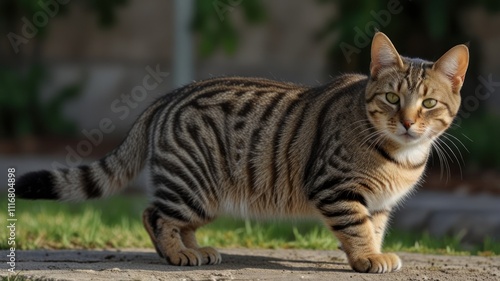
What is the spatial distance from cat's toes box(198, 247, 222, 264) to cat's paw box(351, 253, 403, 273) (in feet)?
2.80

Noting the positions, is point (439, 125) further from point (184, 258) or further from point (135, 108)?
point (135, 108)

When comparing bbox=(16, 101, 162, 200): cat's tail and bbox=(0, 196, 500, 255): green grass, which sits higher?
bbox=(16, 101, 162, 200): cat's tail

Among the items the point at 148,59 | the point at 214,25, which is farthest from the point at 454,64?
the point at 148,59

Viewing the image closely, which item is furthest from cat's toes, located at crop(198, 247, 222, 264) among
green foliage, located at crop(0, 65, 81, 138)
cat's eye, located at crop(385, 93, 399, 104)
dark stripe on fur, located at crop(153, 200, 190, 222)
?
green foliage, located at crop(0, 65, 81, 138)

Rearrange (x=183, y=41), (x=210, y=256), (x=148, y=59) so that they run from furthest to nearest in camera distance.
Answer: (x=148, y=59) → (x=183, y=41) → (x=210, y=256)

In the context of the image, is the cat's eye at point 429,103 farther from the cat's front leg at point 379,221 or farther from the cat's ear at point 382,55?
the cat's front leg at point 379,221

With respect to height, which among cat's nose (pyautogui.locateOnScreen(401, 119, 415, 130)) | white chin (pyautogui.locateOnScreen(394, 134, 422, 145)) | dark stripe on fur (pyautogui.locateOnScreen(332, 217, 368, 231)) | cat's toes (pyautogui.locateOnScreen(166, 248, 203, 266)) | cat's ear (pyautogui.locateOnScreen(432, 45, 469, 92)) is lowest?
cat's toes (pyautogui.locateOnScreen(166, 248, 203, 266))

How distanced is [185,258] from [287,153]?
88cm

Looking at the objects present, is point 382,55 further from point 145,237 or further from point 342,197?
point 145,237

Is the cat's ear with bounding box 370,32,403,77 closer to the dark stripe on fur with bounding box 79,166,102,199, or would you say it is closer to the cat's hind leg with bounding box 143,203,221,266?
the cat's hind leg with bounding box 143,203,221,266

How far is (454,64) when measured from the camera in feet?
17.9

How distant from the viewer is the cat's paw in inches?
212

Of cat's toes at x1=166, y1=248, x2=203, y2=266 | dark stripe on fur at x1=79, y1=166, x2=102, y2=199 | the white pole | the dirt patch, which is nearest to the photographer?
the dirt patch

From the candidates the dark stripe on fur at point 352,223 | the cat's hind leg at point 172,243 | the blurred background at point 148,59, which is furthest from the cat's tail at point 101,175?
the blurred background at point 148,59
